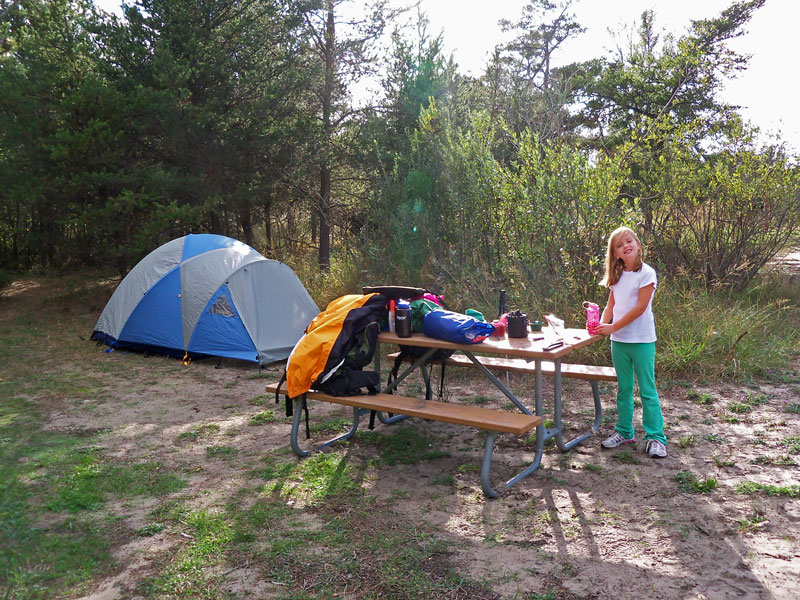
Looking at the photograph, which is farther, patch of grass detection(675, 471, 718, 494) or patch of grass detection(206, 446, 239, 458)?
patch of grass detection(206, 446, 239, 458)

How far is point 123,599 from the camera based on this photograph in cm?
271

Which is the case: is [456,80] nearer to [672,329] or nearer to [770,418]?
[672,329]

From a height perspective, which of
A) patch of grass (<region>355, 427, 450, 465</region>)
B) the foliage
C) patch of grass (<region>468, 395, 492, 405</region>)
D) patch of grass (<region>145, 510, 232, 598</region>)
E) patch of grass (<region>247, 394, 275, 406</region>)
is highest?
the foliage

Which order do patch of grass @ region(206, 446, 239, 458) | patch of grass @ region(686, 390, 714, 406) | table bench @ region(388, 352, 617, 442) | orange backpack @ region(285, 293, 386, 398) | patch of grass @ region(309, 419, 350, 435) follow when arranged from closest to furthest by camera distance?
orange backpack @ region(285, 293, 386, 398), table bench @ region(388, 352, 617, 442), patch of grass @ region(206, 446, 239, 458), patch of grass @ region(309, 419, 350, 435), patch of grass @ region(686, 390, 714, 406)

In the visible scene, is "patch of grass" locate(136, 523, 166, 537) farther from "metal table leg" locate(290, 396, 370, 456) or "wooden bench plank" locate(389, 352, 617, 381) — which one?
"wooden bench plank" locate(389, 352, 617, 381)

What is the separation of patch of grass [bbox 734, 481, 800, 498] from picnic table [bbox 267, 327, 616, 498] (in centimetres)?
106

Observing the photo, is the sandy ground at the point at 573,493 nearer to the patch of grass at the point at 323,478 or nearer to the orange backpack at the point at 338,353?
the patch of grass at the point at 323,478

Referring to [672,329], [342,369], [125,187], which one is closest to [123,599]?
[342,369]

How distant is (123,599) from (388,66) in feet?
34.5

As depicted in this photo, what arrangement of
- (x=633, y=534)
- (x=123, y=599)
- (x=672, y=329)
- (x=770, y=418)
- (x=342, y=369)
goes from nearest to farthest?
1. (x=123, y=599)
2. (x=633, y=534)
3. (x=342, y=369)
4. (x=770, y=418)
5. (x=672, y=329)

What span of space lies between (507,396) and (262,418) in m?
2.19

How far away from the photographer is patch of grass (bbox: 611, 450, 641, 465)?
408 cm

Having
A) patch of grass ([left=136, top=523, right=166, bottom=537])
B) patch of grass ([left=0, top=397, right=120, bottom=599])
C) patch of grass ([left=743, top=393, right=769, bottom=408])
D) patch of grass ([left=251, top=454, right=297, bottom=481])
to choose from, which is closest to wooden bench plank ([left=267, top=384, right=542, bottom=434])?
patch of grass ([left=251, top=454, right=297, bottom=481])

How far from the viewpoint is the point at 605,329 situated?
4137mm
